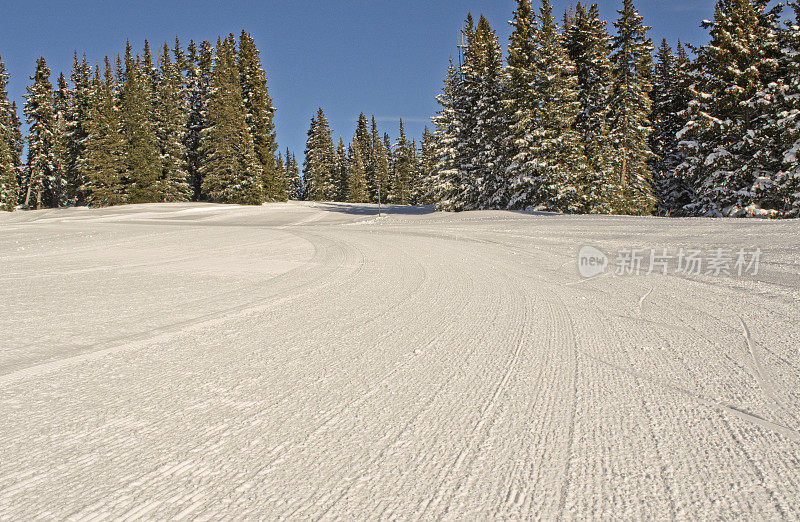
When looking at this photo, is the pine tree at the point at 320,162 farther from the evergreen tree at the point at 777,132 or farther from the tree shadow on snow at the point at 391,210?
the evergreen tree at the point at 777,132

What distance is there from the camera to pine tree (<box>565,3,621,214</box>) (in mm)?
25500

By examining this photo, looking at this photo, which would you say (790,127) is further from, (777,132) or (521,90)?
(521,90)

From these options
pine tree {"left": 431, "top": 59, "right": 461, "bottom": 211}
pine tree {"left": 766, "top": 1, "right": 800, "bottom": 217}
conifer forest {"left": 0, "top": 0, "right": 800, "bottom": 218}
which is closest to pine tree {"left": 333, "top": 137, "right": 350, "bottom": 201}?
conifer forest {"left": 0, "top": 0, "right": 800, "bottom": 218}

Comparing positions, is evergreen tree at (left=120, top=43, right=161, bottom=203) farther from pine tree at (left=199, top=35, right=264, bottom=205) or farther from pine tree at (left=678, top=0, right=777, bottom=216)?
pine tree at (left=678, top=0, right=777, bottom=216)

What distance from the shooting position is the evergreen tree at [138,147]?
126 feet

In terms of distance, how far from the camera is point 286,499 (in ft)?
5.17

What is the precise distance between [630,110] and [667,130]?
936 centimetres

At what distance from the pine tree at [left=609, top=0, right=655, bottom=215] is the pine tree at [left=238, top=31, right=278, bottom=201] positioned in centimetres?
2888

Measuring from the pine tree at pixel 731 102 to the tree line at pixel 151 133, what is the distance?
31501 millimetres

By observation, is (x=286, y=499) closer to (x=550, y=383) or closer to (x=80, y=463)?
(x=80, y=463)

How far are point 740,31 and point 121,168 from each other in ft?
145

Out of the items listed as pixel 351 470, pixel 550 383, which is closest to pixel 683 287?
pixel 550 383

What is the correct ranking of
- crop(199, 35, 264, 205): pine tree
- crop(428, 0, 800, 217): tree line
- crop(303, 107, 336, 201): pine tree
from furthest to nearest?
crop(303, 107, 336, 201): pine tree, crop(199, 35, 264, 205): pine tree, crop(428, 0, 800, 217): tree line

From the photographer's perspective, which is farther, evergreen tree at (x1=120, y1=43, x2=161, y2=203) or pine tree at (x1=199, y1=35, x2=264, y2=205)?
evergreen tree at (x1=120, y1=43, x2=161, y2=203)
